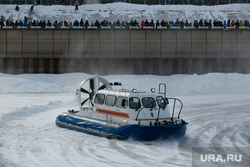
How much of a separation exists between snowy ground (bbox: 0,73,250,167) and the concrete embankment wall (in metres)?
4.63

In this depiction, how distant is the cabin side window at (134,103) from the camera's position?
44.6ft

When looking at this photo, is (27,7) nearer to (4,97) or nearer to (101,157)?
(4,97)

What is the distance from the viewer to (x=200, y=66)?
36344 mm

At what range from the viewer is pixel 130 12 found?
47.2 metres

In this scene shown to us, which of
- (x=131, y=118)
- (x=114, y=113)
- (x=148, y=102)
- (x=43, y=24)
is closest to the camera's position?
(x=131, y=118)

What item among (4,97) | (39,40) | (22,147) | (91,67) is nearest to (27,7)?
(39,40)

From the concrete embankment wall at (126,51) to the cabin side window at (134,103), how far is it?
22.7m

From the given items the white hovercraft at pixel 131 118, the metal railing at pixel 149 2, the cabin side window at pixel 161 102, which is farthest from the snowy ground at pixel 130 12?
the cabin side window at pixel 161 102

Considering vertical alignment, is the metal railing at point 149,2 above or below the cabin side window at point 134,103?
above

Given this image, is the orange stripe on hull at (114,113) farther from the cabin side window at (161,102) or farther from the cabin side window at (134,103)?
the cabin side window at (161,102)

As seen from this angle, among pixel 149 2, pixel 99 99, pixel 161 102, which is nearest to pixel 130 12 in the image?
pixel 149 2

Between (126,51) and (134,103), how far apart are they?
2279 centimetres

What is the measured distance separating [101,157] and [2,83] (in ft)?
77.4

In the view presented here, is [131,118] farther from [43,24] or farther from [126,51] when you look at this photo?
[43,24]
